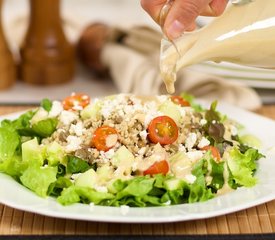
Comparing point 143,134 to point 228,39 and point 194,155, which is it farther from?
point 228,39

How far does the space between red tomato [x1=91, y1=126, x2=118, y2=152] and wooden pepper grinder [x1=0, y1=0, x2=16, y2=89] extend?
128 centimetres

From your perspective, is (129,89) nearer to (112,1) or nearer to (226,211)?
(226,211)

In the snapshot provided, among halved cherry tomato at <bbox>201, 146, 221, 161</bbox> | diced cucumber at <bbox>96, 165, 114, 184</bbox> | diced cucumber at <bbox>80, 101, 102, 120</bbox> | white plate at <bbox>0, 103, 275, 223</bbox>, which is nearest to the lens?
white plate at <bbox>0, 103, 275, 223</bbox>

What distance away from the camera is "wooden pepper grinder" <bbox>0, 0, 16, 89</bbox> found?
332 centimetres

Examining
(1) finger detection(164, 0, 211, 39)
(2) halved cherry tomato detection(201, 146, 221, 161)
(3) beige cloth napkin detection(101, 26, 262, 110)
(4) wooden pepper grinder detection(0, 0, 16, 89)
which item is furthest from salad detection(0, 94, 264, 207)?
(4) wooden pepper grinder detection(0, 0, 16, 89)

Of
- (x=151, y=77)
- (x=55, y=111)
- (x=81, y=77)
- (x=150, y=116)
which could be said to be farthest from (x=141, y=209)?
(x=81, y=77)

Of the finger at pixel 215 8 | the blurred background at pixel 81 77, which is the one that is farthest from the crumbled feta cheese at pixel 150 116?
the blurred background at pixel 81 77

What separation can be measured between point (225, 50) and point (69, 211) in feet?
2.15

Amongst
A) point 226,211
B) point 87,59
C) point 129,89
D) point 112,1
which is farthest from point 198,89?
point 112,1

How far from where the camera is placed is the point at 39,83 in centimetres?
348

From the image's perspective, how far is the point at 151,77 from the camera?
322cm

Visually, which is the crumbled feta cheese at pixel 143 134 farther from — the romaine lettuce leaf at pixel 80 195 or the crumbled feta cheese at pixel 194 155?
the romaine lettuce leaf at pixel 80 195

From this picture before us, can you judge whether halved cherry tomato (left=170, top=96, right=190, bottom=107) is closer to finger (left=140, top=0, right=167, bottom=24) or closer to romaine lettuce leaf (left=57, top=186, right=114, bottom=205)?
finger (left=140, top=0, right=167, bottom=24)

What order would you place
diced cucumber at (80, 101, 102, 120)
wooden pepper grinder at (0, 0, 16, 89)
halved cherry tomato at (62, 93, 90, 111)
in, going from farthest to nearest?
1. wooden pepper grinder at (0, 0, 16, 89)
2. halved cherry tomato at (62, 93, 90, 111)
3. diced cucumber at (80, 101, 102, 120)
